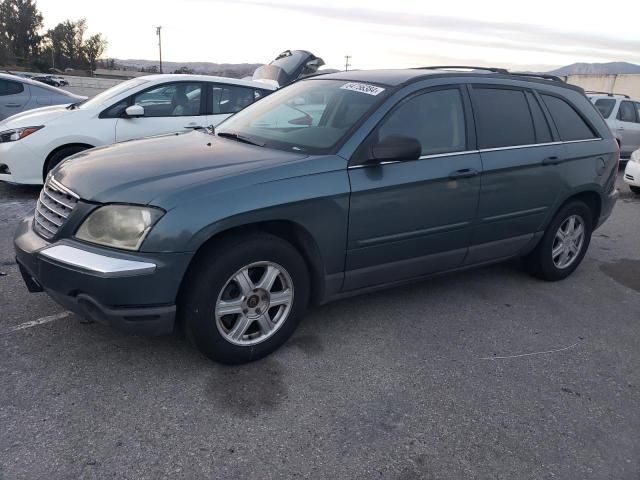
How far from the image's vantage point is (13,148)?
6355 millimetres

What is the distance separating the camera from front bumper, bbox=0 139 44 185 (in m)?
6.36

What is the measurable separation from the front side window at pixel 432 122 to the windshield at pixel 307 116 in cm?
18

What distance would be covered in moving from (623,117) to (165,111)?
33.4 feet

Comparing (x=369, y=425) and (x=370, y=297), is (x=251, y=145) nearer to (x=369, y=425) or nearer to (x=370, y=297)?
(x=370, y=297)

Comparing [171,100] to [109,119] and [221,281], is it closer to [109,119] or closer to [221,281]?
[109,119]

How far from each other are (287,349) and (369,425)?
2.80 feet

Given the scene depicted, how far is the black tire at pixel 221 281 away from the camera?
9.72 feet

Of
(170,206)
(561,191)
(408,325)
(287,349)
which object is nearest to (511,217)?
(561,191)

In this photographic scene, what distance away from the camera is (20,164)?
21.0 feet

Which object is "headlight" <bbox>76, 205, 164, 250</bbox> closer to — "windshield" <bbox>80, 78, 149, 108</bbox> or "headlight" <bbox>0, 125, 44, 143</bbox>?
"headlight" <bbox>0, 125, 44, 143</bbox>

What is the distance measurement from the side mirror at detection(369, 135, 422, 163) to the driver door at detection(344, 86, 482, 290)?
6cm

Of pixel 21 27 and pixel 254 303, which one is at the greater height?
pixel 21 27

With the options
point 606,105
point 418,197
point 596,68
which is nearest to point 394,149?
point 418,197

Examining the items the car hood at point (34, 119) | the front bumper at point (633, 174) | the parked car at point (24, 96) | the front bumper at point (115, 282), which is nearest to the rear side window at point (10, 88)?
the parked car at point (24, 96)
